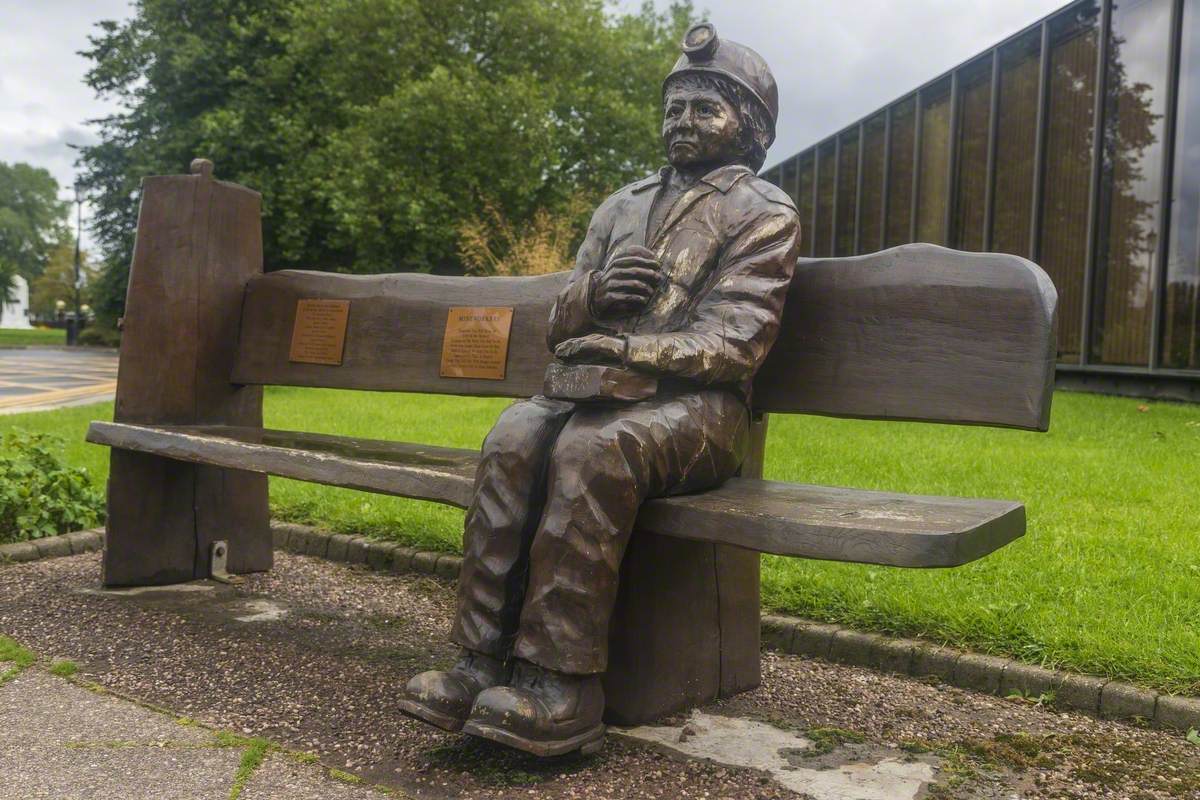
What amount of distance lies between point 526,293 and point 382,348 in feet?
2.45

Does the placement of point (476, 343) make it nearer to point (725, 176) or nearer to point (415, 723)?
point (725, 176)

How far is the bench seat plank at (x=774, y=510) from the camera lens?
2154 millimetres

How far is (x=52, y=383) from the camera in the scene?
53.9ft

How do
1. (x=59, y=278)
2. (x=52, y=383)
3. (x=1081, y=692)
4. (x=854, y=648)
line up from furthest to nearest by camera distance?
(x=59, y=278) < (x=52, y=383) < (x=854, y=648) < (x=1081, y=692)

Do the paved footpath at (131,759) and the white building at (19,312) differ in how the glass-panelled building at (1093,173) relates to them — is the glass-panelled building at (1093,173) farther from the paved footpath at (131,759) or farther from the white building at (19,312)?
the white building at (19,312)

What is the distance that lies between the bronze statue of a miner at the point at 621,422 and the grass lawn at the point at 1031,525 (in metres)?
1.16

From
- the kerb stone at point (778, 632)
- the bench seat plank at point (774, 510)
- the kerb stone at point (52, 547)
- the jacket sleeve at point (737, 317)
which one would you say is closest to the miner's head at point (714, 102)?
the jacket sleeve at point (737, 317)

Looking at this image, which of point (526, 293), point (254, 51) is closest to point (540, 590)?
point (526, 293)

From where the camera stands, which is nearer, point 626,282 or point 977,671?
point 626,282

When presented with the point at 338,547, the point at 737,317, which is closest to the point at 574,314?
the point at 737,317

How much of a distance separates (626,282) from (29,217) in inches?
3526

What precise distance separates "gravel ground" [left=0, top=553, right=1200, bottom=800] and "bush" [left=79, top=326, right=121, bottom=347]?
33828mm

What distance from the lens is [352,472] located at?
3232 millimetres

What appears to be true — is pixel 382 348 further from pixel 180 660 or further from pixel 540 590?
pixel 540 590
